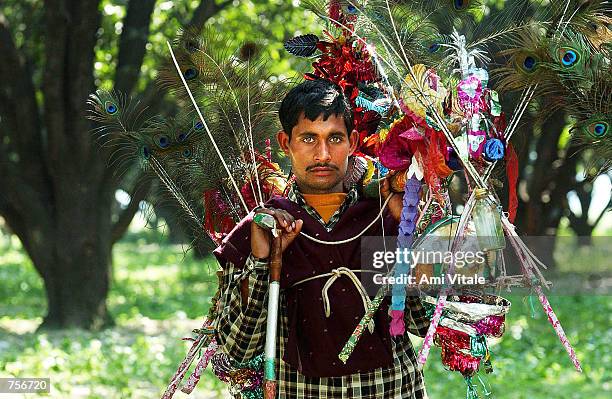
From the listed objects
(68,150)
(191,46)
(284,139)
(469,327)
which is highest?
(68,150)

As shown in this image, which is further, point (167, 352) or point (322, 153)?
point (167, 352)

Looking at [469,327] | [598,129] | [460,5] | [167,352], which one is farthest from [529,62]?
[167,352]

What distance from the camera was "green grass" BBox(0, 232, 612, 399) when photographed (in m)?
7.61

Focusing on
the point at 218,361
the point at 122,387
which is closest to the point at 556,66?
the point at 218,361

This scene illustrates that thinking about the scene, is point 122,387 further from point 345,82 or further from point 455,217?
point 455,217

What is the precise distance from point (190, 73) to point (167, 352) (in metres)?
6.53

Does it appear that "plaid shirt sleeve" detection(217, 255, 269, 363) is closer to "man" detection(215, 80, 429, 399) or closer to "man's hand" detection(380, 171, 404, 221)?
"man" detection(215, 80, 429, 399)

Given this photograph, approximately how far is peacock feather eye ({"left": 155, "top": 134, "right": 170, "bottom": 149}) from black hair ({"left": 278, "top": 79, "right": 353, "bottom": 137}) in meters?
0.89

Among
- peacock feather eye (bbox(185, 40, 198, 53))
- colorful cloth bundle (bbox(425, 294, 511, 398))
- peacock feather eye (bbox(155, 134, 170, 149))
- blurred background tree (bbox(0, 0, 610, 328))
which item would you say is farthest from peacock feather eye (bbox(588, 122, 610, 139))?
blurred background tree (bbox(0, 0, 610, 328))

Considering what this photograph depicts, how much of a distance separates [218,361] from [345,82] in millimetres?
1173

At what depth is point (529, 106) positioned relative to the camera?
10.3ft

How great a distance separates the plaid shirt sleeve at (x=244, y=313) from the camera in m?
2.76

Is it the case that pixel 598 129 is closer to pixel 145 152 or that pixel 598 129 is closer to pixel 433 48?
pixel 433 48

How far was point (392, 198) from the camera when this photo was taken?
2.79 meters
